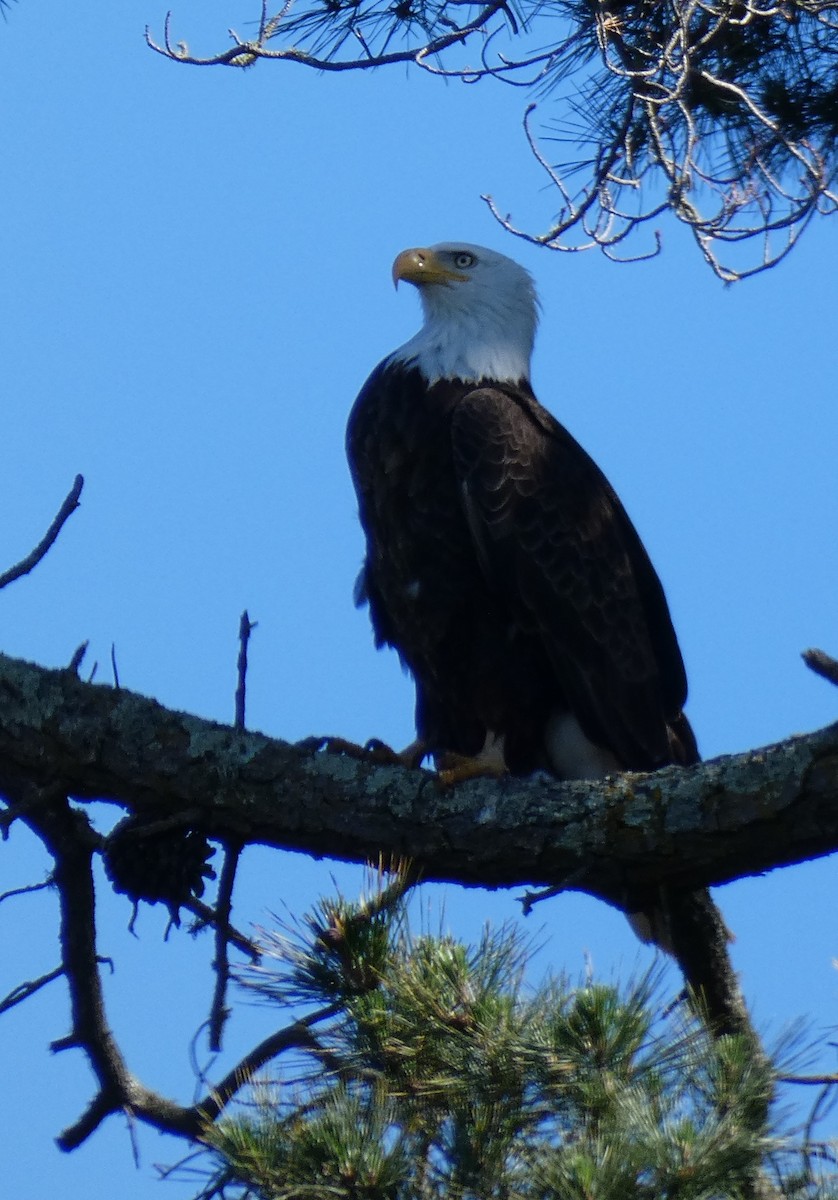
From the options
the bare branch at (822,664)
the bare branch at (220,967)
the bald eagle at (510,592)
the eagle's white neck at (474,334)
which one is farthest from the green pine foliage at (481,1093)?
the eagle's white neck at (474,334)

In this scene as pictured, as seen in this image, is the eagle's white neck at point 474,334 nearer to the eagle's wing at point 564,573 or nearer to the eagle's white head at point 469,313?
the eagle's white head at point 469,313

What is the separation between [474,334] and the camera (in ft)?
15.9

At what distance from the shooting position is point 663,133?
165 inches

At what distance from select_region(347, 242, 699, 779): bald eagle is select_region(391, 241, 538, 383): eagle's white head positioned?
221mm

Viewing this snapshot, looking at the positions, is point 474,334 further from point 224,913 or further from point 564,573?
point 224,913

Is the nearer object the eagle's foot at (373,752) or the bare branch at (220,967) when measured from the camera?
the bare branch at (220,967)

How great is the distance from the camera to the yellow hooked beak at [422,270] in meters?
4.95

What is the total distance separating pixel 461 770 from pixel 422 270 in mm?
1966

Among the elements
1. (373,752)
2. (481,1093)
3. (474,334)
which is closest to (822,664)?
(481,1093)

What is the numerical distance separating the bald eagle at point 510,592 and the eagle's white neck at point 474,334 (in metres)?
0.20

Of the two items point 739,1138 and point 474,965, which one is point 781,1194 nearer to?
point 739,1138

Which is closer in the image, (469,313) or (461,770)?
(461,770)

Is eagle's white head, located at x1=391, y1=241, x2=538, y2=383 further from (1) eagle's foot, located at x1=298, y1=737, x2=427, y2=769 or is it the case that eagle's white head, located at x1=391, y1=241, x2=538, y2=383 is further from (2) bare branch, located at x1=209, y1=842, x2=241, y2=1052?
(2) bare branch, located at x1=209, y1=842, x2=241, y2=1052

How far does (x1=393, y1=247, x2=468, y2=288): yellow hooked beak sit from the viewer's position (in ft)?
16.3
